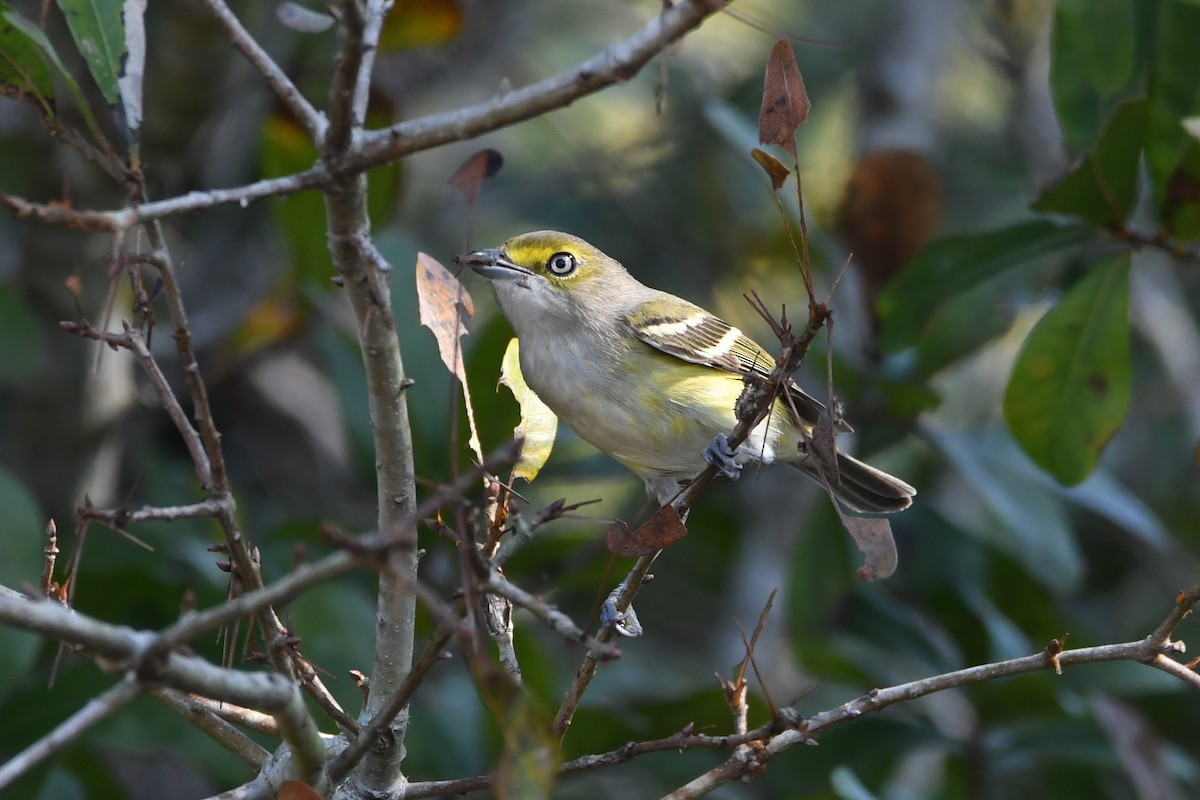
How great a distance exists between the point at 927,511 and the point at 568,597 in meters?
1.45

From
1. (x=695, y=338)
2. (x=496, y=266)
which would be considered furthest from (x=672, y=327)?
(x=496, y=266)

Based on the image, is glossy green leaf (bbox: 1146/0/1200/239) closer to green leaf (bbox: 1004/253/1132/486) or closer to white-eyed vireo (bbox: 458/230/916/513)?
green leaf (bbox: 1004/253/1132/486)

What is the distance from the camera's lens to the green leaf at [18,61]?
2.00m

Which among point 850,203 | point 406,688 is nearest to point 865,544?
point 406,688

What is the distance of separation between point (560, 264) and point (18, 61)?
165cm

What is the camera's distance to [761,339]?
599 cm

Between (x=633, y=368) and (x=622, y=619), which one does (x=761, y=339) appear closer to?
(x=633, y=368)

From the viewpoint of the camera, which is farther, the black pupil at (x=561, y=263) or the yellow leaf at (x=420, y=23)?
the yellow leaf at (x=420, y=23)

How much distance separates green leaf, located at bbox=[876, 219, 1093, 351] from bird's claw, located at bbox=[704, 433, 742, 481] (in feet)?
3.38

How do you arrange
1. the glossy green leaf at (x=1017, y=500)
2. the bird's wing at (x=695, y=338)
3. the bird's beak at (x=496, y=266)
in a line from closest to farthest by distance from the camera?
the bird's beak at (x=496, y=266), the bird's wing at (x=695, y=338), the glossy green leaf at (x=1017, y=500)

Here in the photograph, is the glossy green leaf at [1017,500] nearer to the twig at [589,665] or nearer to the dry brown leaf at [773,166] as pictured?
the twig at [589,665]

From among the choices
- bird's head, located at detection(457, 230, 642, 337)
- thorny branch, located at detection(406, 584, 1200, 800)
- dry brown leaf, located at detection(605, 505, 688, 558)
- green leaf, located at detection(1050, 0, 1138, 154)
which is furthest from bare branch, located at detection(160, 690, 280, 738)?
green leaf, located at detection(1050, 0, 1138, 154)

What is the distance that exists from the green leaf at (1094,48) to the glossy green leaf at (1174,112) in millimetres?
80

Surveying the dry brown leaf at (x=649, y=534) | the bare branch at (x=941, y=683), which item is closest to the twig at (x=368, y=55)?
the dry brown leaf at (x=649, y=534)
